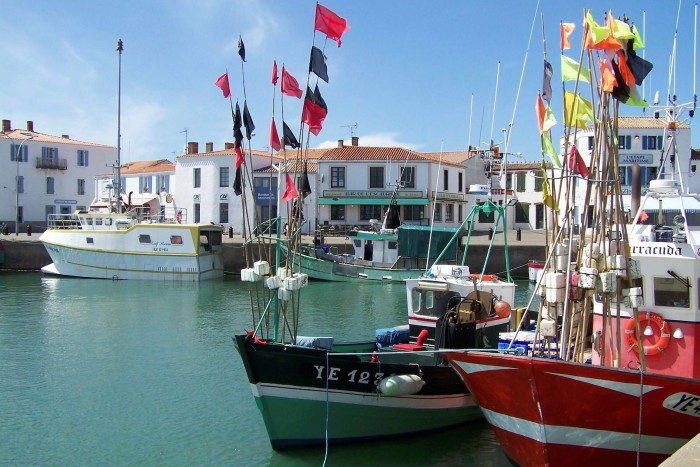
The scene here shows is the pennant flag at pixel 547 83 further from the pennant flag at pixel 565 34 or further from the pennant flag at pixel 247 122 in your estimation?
the pennant flag at pixel 247 122

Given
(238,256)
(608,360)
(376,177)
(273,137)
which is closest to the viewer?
(608,360)

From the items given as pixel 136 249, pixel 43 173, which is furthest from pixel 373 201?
pixel 43 173

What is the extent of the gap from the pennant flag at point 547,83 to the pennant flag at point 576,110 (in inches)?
17.4

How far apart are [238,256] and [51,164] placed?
2777 centimetres

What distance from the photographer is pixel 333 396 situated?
11.0 metres

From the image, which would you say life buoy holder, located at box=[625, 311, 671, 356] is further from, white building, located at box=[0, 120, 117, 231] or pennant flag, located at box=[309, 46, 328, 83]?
white building, located at box=[0, 120, 117, 231]

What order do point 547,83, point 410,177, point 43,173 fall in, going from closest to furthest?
point 547,83 < point 410,177 < point 43,173

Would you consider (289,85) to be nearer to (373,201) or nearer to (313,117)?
(313,117)

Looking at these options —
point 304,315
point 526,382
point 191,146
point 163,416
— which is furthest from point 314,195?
point 526,382

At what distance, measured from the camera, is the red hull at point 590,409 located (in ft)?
28.5

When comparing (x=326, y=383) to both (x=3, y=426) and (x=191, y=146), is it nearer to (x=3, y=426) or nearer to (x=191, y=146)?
(x=3, y=426)

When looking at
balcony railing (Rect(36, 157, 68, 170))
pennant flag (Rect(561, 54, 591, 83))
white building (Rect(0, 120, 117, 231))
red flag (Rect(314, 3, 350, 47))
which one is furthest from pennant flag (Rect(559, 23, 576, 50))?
balcony railing (Rect(36, 157, 68, 170))

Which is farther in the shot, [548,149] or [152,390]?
[152,390]

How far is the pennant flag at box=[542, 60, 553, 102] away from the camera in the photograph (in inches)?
412
